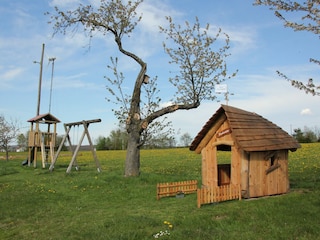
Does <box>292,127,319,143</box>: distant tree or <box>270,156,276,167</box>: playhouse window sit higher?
<box>292,127,319,143</box>: distant tree

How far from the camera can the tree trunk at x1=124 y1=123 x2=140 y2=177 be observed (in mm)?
16112

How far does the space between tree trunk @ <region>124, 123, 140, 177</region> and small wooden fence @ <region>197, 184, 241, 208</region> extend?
266 inches

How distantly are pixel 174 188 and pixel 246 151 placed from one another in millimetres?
3375

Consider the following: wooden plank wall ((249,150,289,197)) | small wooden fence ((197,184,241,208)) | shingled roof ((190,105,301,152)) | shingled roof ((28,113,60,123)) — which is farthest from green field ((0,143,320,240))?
shingled roof ((28,113,60,123))

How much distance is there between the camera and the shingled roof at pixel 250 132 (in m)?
10.4

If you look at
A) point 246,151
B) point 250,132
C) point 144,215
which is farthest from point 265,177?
point 144,215

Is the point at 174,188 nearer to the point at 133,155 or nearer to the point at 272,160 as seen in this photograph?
the point at 272,160

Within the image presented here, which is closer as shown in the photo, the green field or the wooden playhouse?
the green field

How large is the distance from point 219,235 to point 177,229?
1024mm

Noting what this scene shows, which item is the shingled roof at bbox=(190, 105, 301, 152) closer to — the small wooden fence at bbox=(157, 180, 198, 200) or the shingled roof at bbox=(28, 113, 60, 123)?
the small wooden fence at bbox=(157, 180, 198, 200)

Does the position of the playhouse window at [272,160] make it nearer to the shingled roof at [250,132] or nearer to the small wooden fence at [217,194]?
the shingled roof at [250,132]

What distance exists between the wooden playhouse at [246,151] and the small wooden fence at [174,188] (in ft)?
2.47

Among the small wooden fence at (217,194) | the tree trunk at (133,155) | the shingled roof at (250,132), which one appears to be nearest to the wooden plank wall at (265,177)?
the shingled roof at (250,132)

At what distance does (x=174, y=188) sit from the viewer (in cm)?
1225
